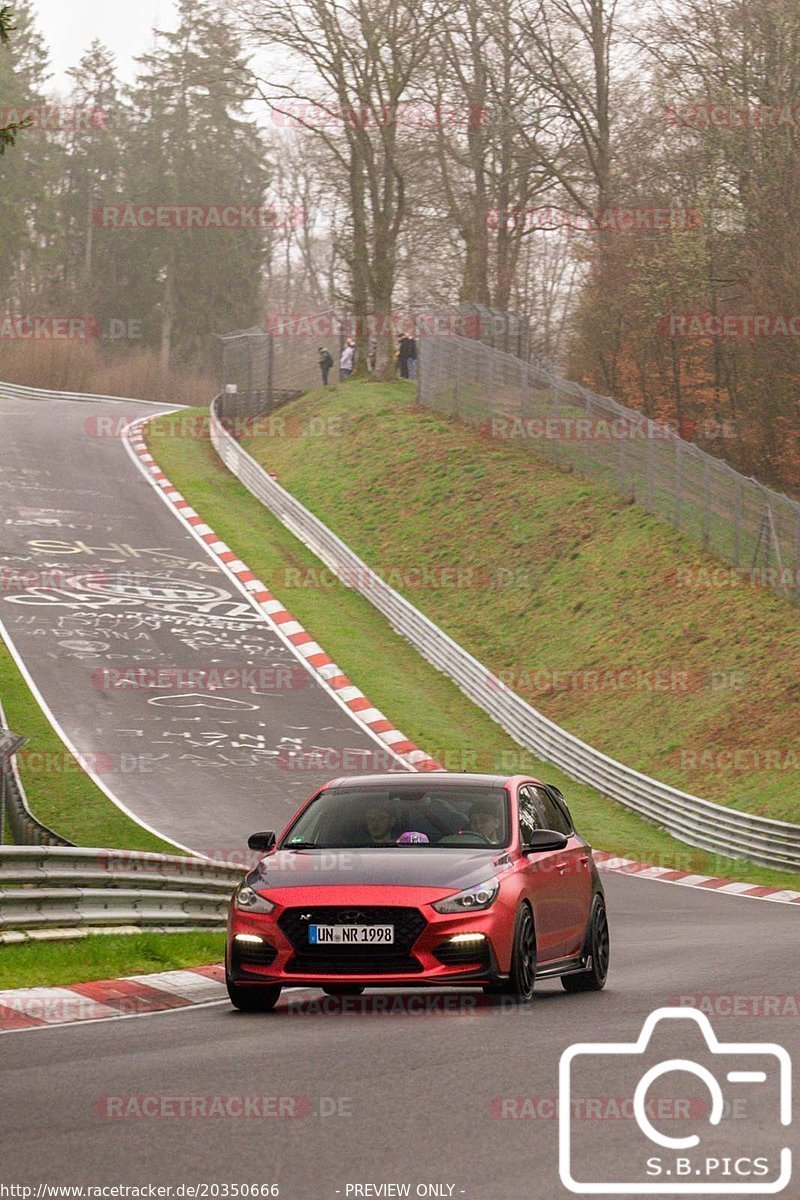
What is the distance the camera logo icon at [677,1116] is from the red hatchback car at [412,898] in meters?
1.51

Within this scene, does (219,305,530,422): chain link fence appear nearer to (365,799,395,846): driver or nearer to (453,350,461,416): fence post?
(453,350,461,416): fence post

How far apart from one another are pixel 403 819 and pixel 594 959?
1728mm

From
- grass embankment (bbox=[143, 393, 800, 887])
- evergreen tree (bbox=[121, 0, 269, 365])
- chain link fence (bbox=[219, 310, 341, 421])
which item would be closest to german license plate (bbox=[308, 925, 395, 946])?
grass embankment (bbox=[143, 393, 800, 887])

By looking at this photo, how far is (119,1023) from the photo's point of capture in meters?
10.1

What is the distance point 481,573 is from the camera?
39750 mm

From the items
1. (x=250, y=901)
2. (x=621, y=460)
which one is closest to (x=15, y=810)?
(x=250, y=901)

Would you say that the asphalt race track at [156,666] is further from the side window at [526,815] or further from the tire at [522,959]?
the tire at [522,959]

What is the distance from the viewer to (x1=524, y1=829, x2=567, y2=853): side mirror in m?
11.3

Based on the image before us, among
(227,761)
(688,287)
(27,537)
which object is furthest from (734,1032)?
(688,287)

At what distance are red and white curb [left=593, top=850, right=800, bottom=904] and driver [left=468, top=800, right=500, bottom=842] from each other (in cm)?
1135

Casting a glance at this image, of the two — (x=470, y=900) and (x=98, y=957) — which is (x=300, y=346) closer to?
(x=98, y=957)

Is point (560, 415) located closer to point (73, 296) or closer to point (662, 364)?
point (662, 364)

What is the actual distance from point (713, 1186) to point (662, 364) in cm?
4318

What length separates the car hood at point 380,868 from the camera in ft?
35.0
